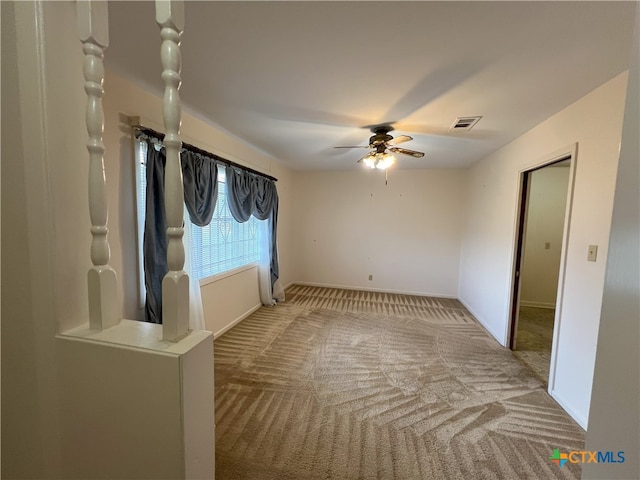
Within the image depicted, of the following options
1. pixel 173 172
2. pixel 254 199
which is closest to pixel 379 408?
pixel 173 172

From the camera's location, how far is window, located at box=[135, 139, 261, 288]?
6.68 feet

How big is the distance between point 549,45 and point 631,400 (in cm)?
171

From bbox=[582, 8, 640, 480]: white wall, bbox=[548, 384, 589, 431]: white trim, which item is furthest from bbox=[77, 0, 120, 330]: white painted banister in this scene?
bbox=[548, 384, 589, 431]: white trim

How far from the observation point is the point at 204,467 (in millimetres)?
747

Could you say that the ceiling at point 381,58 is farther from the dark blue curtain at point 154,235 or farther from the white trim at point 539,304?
the white trim at point 539,304

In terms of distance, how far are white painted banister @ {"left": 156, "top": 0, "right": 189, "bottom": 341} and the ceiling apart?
0.74 m

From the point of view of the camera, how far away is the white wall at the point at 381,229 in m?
4.82

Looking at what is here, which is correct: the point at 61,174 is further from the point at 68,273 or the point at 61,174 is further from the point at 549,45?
the point at 549,45

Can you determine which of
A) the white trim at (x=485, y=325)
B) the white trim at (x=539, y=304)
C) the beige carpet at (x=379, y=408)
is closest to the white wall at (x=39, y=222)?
the beige carpet at (x=379, y=408)

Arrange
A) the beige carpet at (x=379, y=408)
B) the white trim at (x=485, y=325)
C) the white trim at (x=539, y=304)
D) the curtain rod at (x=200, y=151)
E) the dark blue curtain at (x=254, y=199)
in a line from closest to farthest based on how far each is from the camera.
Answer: the beige carpet at (x=379, y=408) < the curtain rod at (x=200, y=151) < the white trim at (x=485, y=325) < the dark blue curtain at (x=254, y=199) < the white trim at (x=539, y=304)

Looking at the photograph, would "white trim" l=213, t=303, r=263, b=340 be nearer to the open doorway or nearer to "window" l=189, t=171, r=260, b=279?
"window" l=189, t=171, r=260, b=279

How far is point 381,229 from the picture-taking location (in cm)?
509

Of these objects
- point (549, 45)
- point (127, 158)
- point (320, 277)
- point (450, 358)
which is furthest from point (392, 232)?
Result: point (127, 158)

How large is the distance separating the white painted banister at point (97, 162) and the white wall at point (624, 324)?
1200 mm
